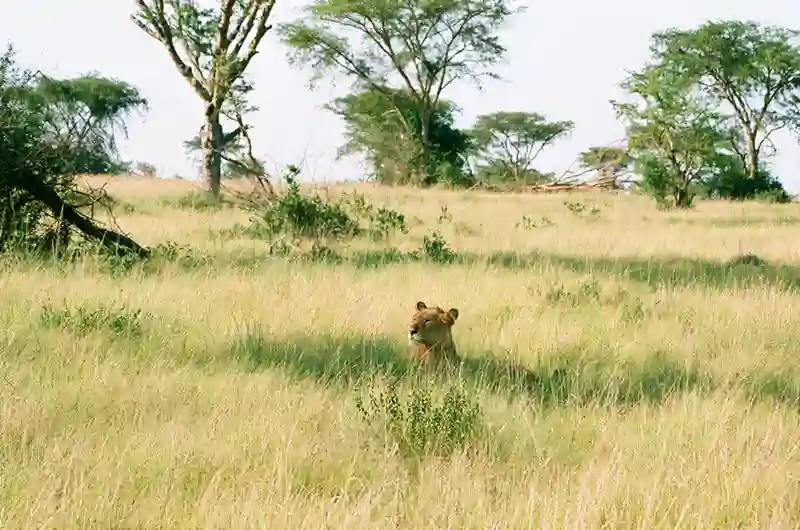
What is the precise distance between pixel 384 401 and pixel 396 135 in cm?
3066

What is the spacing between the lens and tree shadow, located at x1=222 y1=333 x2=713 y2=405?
134 inches

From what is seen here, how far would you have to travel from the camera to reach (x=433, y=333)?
367 centimetres

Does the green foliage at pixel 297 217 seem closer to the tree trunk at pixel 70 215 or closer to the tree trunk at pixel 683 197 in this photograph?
the tree trunk at pixel 70 215

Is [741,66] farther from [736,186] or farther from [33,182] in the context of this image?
[33,182]

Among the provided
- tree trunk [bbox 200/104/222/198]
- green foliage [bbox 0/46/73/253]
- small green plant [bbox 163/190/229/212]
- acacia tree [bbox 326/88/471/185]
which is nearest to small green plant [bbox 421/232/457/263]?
green foliage [bbox 0/46/73/253]

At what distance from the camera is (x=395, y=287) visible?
5746 mm

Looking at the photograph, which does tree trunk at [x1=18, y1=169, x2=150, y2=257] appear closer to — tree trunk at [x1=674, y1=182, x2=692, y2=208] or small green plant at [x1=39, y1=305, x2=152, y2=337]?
small green plant at [x1=39, y1=305, x2=152, y2=337]

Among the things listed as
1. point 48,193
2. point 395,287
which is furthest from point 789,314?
point 48,193

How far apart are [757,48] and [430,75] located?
12.4 meters

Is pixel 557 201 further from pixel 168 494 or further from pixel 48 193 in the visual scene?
pixel 168 494

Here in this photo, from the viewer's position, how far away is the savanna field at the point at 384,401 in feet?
7.30

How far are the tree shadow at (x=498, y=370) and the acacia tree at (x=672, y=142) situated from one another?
55.6ft

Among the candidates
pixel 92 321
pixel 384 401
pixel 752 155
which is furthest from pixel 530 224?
pixel 752 155

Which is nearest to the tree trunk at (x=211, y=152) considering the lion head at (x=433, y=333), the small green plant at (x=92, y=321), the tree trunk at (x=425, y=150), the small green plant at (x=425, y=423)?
the small green plant at (x=92, y=321)
